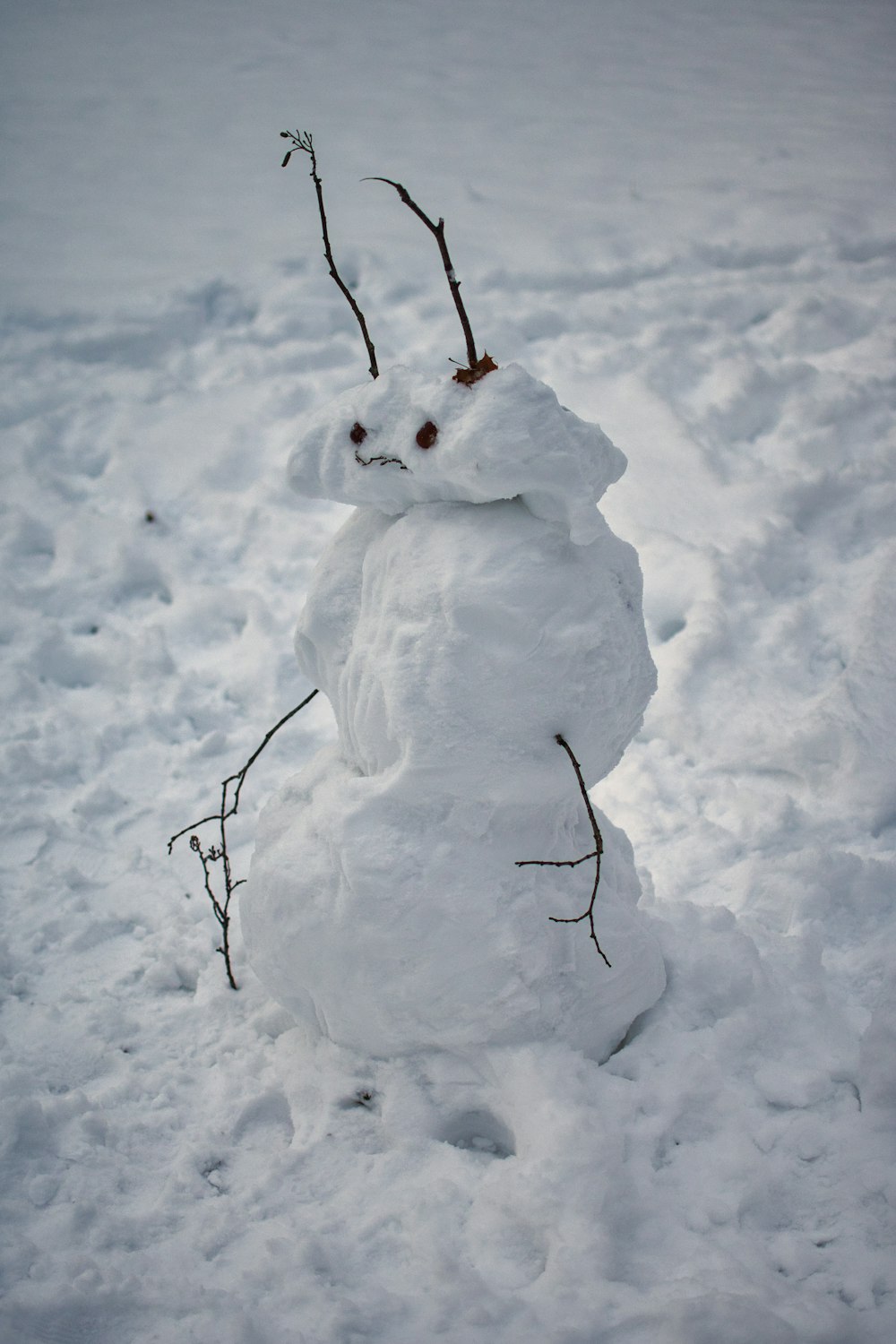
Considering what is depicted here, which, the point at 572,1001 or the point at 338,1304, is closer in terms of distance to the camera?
the point at 338,1304

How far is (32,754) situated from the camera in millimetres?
→ 2787

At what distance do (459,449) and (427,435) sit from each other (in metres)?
0.08

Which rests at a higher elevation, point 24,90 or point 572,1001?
point 24,90

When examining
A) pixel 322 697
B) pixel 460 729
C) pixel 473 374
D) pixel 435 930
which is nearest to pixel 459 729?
pixel 460 729

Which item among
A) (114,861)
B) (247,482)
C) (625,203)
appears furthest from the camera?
(625,203)

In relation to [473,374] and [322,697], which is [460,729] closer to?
[473,374]

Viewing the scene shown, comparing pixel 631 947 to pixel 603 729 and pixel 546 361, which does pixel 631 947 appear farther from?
pixel 546 361

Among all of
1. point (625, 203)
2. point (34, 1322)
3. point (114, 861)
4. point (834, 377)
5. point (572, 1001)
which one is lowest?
point (114, 861)

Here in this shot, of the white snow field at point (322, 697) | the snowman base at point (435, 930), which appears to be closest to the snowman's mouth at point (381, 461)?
the snowman base at point (435, 930)

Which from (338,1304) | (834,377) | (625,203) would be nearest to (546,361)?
(834,377)

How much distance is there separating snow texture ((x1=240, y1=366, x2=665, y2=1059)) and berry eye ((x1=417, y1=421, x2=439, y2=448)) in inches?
0.4

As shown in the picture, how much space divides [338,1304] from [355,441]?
52.9 inches

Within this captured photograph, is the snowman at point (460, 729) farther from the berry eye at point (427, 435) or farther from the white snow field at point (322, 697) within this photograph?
the white snow field at point (322, 697)

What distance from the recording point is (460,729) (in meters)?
1.55
